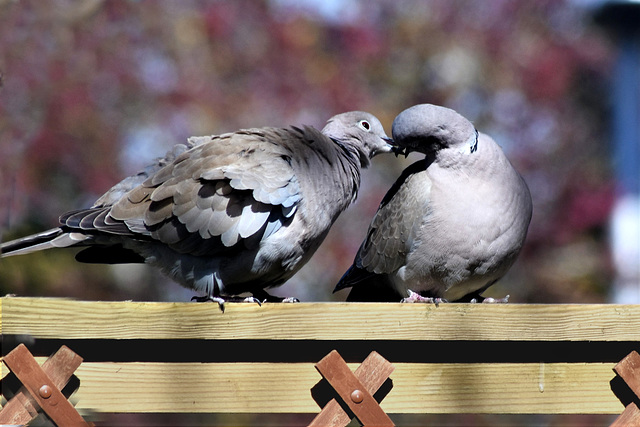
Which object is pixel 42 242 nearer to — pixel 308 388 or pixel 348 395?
pixel 308 388

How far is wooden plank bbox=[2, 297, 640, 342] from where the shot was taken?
205 cm

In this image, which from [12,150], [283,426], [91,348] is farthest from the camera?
[283,426]

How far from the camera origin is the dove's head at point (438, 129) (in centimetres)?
277

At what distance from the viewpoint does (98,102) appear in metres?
5.29

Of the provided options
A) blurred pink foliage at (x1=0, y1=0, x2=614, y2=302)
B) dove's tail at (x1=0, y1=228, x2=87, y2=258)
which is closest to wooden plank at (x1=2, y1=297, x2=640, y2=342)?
dove's tail at (x1=0, y1=228, x2=87, y2=258)

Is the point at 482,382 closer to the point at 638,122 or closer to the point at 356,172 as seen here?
the point at 356,172

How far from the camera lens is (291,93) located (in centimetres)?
534

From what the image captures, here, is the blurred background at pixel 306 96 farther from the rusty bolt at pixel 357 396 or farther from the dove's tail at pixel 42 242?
the rusty bolt at pixel 357 396

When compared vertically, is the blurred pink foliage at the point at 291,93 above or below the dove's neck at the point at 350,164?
below

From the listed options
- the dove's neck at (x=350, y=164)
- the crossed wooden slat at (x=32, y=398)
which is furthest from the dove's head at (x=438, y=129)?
the crossed wooden slat at (x=32, y=398)

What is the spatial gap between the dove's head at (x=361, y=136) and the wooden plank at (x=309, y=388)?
1360 millimetres

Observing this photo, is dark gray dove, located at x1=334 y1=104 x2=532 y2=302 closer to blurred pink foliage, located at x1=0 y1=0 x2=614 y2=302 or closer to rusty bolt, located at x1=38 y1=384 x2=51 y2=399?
rusty bolt, located at x1=38 y1=384 x2=51 y2=399

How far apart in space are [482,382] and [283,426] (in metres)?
3.27

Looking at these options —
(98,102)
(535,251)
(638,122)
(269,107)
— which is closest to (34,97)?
(98,102)
